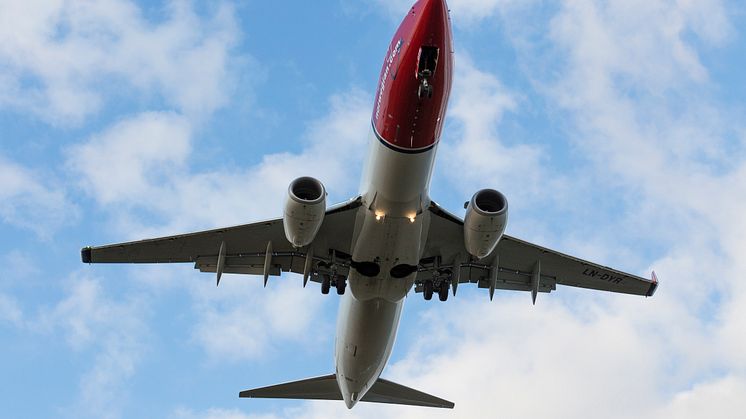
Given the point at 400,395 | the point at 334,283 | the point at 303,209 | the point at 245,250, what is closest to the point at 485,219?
the point at 303,209

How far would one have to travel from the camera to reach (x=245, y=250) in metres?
25.9

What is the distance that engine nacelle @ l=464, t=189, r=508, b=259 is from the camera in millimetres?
21703

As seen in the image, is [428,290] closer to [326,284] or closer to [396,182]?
[326,284]

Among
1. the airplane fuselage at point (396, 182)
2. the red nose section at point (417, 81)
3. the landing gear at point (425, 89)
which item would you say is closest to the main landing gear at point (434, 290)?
the airplane fuselage at point (396, 182)

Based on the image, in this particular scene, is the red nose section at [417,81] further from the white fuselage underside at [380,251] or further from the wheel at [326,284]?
the wheel at [326,284]

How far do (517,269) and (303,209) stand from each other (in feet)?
28.9

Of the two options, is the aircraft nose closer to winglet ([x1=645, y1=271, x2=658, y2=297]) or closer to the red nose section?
the red nose section

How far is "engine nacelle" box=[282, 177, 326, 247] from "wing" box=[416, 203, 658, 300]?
4.13 metres

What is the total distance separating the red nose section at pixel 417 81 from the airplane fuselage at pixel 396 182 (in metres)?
0.02

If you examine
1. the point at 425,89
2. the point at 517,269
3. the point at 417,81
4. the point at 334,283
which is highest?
the point at 517,269

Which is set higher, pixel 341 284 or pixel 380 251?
pixel 341 284

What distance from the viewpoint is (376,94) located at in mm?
22000

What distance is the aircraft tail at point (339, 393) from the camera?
2950cm

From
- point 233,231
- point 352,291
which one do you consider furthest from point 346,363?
point 233,231
